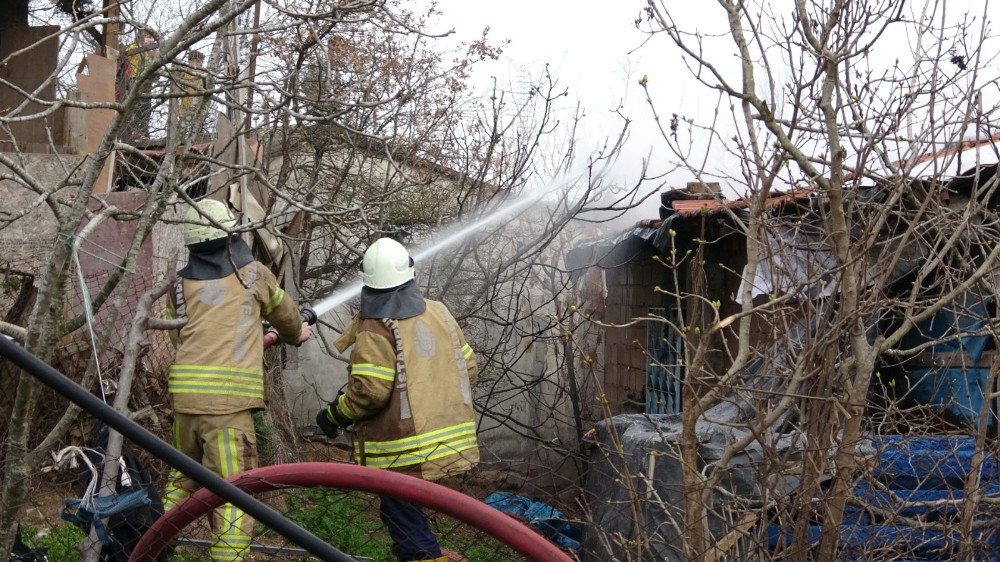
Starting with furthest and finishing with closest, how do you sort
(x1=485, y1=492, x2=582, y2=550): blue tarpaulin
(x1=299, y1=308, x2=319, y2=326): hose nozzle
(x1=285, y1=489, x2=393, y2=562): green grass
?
1. (x1=485, y1=492, x2=582, y2=550): blue tarpaulin
2. (x1=299, y1=308, x2=319, y2=326): hose nozzle
3. (x1=285, y1=489, x2=393, y2=562): green grass

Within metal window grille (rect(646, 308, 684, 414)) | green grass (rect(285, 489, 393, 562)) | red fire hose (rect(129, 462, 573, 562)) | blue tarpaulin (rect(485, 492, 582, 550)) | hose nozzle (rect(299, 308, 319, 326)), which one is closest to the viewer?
red fire hose (rect(129, 462, 573, 562))

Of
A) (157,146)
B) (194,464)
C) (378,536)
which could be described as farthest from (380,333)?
(157,146)

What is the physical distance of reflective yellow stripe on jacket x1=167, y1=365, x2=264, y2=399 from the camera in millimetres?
Answer: 4246

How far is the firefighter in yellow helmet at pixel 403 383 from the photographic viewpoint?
4.26m

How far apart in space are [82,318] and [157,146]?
225 inches

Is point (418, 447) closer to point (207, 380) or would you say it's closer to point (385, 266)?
point (385, 266)

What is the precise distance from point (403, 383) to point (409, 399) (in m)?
0.08

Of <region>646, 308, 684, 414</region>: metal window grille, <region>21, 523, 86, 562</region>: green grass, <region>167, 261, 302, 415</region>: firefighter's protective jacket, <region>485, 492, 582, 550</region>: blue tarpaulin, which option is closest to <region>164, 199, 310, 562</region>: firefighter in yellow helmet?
<region>167, 261, 302, 415</region>: firefighter's protective jacket

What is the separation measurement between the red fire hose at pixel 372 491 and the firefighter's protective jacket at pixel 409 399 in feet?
5.28

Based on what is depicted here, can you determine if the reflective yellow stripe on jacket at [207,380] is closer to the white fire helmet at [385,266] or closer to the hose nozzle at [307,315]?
the hose nozzle at [307,315]

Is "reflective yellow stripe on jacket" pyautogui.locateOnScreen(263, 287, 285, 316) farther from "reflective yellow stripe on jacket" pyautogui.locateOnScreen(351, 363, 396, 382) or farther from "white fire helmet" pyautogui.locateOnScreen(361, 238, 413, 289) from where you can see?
"reflective yellow stripe on jacket" pyautogui.locateOnScreen(351, 363, 396, 382)

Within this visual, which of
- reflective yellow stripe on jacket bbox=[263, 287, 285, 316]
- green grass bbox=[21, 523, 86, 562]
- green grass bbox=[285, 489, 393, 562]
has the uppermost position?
reflective yellow stripe on jacket bbox=[263, 287, 285, 316]

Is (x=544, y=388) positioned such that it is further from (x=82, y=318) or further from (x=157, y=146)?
(x=82, y=318)

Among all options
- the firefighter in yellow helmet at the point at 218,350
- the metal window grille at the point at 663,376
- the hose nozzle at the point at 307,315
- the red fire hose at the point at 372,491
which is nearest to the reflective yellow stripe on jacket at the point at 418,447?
the firefighter in yellow helmet at the point at 218,350
